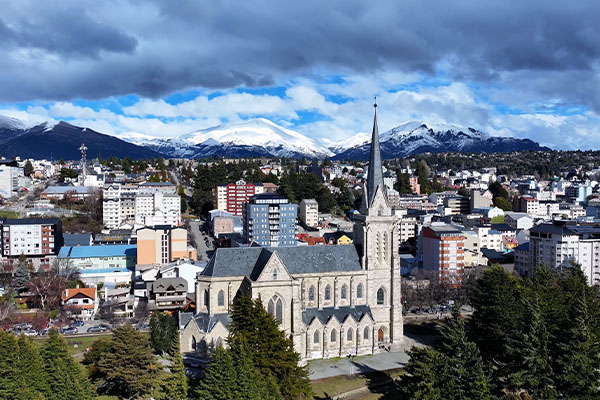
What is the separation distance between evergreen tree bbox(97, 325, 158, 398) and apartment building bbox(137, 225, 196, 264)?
43.5m

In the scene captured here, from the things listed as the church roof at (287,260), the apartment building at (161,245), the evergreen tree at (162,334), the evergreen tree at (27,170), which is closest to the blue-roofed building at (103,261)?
the apartment building at (161,245)

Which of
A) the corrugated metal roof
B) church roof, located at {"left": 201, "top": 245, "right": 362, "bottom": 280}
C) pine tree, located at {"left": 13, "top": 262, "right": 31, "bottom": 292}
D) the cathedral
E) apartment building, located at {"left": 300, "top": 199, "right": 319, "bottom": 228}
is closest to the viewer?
the cathedral

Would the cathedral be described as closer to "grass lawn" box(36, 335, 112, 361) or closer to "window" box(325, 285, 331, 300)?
"window" box(325, 285, 331, 300)

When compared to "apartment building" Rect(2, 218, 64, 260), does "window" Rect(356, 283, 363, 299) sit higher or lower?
lower

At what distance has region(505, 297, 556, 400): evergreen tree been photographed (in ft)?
124

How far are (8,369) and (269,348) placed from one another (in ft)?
58.6

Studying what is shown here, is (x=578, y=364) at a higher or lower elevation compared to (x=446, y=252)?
lower

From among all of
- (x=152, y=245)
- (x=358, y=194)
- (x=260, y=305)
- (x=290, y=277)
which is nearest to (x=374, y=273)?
(x=290, y=277)

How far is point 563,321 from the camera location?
137ft

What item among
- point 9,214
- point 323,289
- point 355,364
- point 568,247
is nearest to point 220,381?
point 355,364

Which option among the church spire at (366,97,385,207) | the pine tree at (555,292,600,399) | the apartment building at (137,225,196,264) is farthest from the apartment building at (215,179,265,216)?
the pine tree at (555,292,600,399)

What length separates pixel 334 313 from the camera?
52.7 m

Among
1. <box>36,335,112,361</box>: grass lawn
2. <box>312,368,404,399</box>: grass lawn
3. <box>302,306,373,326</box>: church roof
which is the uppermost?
<box>302,306,373,326</box>: church roof

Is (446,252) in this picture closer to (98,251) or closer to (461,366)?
(461,366)
